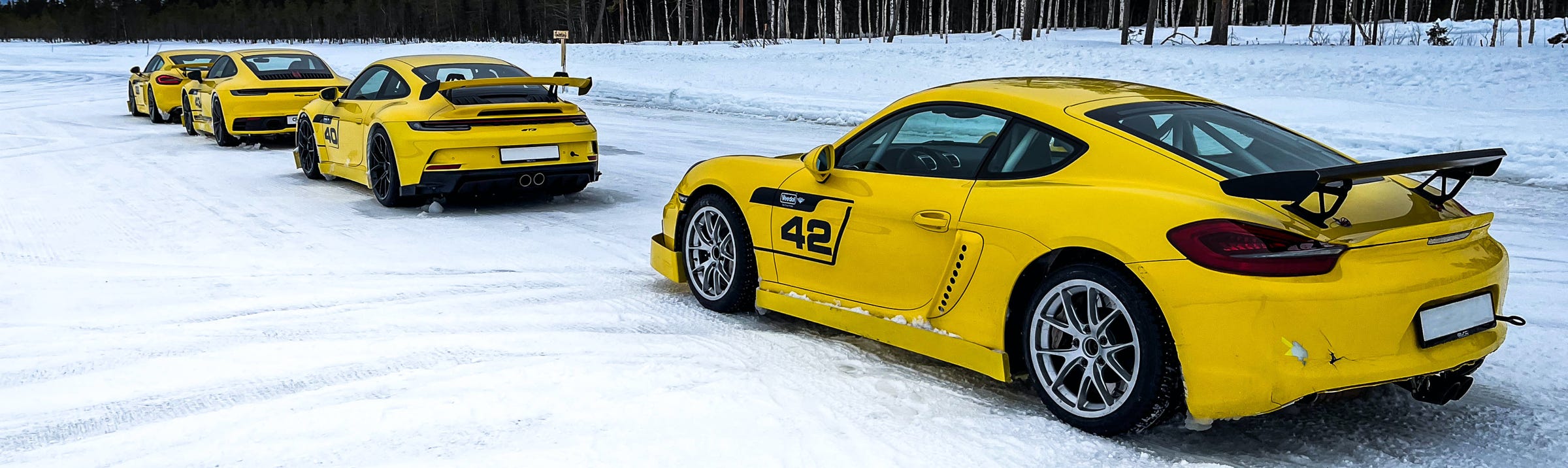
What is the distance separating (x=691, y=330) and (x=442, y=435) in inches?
65.0

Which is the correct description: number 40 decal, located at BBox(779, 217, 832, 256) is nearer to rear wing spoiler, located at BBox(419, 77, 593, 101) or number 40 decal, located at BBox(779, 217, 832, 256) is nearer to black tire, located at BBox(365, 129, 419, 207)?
rear wing spoiler, located at BBox(419, 77, 593, 101)

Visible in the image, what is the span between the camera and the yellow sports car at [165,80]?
18.5 meters

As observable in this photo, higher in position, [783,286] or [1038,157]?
[1038,157]

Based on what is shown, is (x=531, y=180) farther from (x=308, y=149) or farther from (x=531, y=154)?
(x=308, y=149)

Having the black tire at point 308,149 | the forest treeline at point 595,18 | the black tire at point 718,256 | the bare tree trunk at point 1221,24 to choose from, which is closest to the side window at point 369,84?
the black tire at point 308,149

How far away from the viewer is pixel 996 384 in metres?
4.44

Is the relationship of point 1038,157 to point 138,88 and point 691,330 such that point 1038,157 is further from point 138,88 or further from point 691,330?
point 138,88

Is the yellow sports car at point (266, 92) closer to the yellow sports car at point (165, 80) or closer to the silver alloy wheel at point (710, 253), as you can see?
the yellow sports car at point (165, 80)

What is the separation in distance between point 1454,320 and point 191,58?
20126mm

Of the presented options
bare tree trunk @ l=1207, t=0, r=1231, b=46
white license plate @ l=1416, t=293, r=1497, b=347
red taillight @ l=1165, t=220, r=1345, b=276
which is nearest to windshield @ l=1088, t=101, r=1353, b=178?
red taillight @ l=1165, t=220, r=1345, b=276

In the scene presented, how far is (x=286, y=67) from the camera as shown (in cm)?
1482

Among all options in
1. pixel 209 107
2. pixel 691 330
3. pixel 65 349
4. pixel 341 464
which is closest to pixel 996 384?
pixel 691 330

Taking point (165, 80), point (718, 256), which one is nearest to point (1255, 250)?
point (718, 256)

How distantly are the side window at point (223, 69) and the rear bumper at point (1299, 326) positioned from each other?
14.8m
